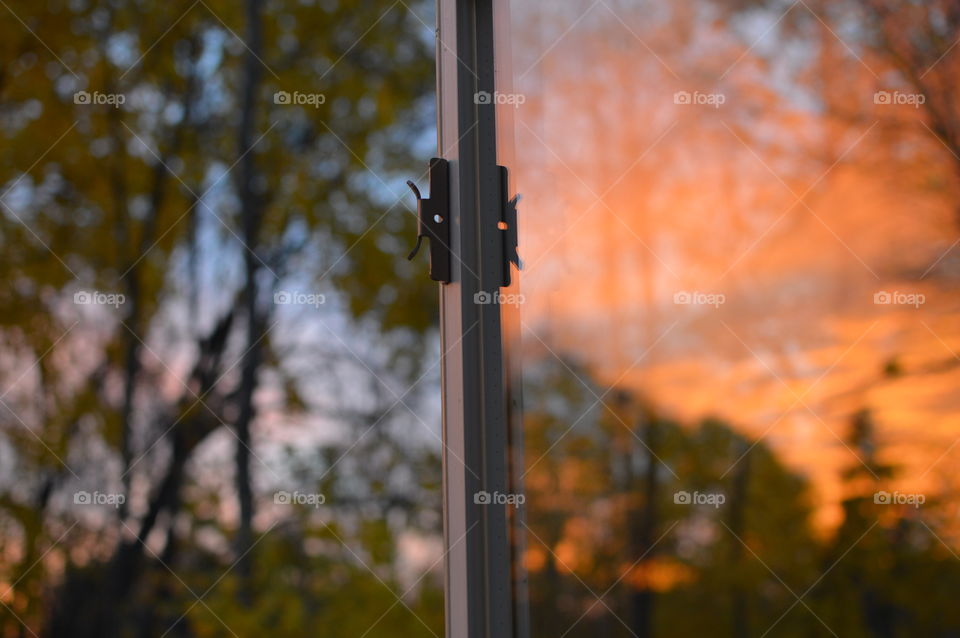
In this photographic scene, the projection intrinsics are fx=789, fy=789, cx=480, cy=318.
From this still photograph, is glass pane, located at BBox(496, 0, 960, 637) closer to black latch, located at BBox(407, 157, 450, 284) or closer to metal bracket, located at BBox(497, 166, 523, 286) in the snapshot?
metal bracket, located at BBox(497, 166, 523, 286)

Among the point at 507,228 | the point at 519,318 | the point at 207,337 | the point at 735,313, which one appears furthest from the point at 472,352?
the point at 207,337

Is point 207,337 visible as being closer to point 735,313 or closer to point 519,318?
point 519,318

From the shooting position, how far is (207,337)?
278 cm

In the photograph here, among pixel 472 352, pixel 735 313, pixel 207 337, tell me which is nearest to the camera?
pixel 735 313

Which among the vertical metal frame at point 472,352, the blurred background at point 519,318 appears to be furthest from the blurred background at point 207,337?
the vertical metal frame at point 472,352

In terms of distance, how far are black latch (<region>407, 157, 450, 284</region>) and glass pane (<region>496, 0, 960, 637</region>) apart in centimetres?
13

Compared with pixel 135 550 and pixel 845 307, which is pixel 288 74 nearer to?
pixel 135 550

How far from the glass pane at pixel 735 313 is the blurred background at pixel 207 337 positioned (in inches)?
49.5

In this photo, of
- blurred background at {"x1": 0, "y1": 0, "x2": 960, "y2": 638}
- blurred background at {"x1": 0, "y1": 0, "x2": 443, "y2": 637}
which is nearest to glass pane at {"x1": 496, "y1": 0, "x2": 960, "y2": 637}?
blurred background at {"x1": 0, "y1": 0, "x2": 960, "y2": 638}

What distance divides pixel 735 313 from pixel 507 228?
0.45 metres

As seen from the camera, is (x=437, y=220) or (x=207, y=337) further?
(x=207, y=337)

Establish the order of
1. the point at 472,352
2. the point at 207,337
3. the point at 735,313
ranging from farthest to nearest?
the point at 207,337
the point at 472,352
the point at 735,313

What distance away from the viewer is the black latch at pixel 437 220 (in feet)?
4.96

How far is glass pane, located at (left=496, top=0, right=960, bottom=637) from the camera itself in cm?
109
